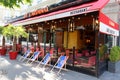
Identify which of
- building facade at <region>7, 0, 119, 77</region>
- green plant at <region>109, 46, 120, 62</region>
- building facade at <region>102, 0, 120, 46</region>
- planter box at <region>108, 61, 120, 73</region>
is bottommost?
planter box at <region>108, 61, 120, 73</region>

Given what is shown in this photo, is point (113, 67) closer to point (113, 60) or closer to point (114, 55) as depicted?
point (113, 60)

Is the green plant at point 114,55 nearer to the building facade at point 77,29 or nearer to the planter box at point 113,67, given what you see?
the planter box at point 113,67

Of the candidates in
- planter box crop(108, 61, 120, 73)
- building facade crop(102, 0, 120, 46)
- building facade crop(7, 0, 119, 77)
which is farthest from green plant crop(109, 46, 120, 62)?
building facade crop(102, 0, 120, 46)

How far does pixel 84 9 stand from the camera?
9.26 metres

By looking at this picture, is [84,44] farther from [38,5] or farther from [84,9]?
[38,5]

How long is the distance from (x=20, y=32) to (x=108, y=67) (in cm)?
799

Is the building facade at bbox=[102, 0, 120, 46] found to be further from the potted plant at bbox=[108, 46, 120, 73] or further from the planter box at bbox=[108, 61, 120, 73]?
the planter box at bbox=[108, 61, 120, 73]

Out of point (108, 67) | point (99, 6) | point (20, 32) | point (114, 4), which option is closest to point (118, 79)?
point (108, 67)

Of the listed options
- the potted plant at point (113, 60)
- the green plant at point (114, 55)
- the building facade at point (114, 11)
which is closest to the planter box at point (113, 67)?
the potted plant at point (113, 60)

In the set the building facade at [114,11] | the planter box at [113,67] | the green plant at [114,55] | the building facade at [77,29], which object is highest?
the building facade at [114,11]

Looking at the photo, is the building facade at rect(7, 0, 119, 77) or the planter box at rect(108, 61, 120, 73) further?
the planter box at rect(108, 61, 120, 73)

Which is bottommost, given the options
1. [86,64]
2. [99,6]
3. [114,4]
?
[86,64]

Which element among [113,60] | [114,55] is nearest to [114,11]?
[114,55]

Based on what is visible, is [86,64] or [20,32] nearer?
[86,64]
